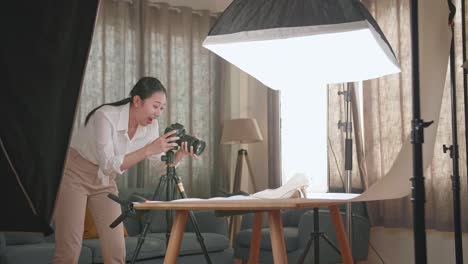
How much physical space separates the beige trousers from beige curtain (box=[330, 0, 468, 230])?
2303 mm

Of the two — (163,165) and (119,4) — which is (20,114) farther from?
(119,4)

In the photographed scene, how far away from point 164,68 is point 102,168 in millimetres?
2906

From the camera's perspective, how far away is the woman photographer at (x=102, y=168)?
7.95 ft

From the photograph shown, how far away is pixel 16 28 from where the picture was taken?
2.49 ft

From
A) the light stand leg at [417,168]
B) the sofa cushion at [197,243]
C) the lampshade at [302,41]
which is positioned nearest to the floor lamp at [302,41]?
the lampshade at [302,41]

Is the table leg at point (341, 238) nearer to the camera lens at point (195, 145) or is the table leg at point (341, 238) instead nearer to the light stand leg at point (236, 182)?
the camera lens at point (195, 145)

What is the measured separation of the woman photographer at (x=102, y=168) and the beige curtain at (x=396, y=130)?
6.66 ft

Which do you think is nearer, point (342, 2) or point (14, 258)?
point (342, 2)

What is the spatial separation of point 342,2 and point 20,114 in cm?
135

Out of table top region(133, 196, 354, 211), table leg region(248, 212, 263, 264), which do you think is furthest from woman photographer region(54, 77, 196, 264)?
table top region(133, 196, 354, 211)

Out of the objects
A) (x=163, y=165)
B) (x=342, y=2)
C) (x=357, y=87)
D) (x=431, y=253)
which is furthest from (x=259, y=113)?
(x=342, y=2)

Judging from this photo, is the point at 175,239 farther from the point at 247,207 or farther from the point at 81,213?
the point at 81,213

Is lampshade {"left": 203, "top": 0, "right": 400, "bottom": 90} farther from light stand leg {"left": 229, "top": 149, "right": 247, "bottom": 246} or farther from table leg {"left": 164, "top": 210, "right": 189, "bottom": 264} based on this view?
light stand leg {"left": 229, "top": 149, "right": 247, "bottom": 246}

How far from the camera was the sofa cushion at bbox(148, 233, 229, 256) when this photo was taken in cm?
409
